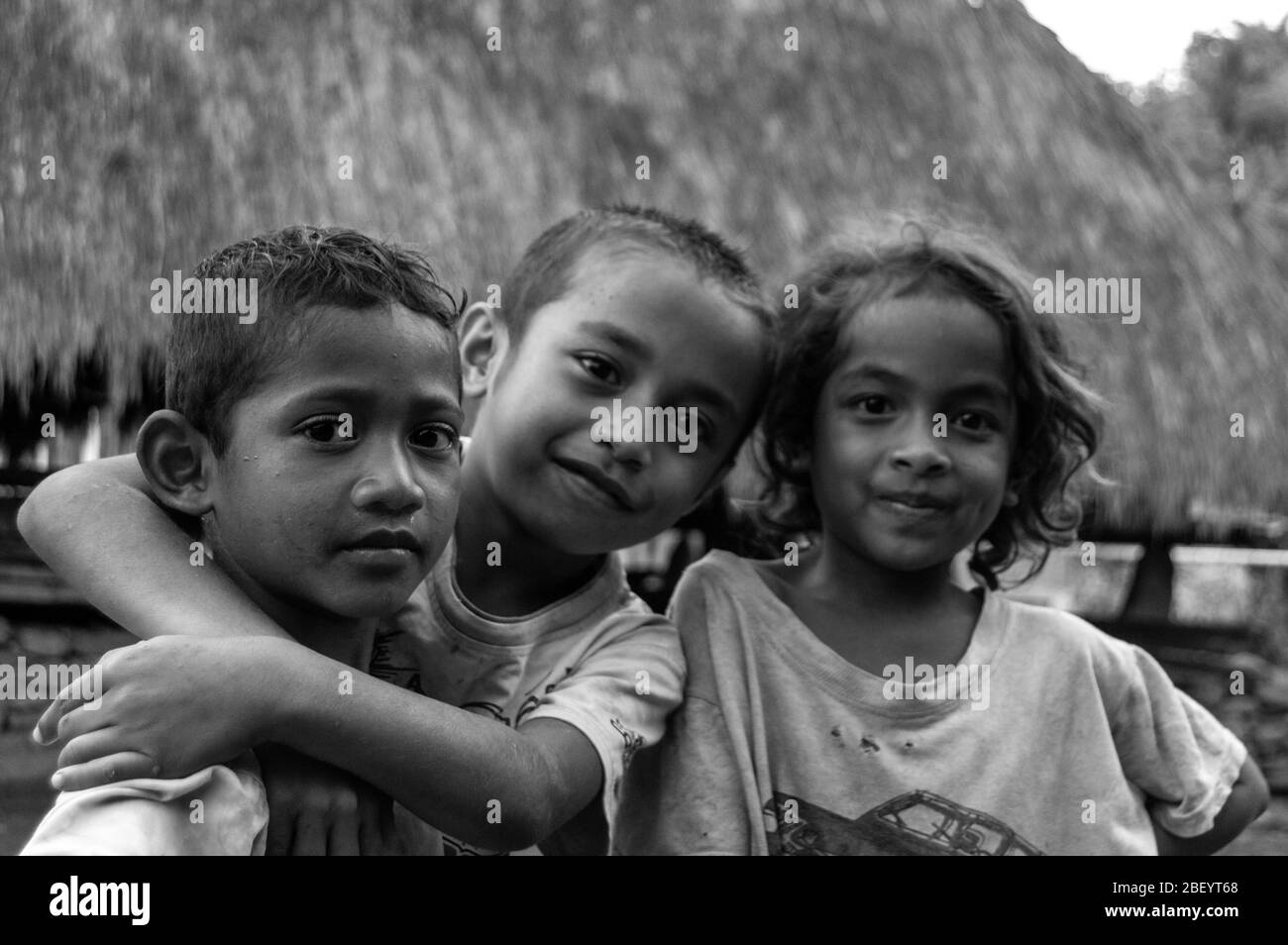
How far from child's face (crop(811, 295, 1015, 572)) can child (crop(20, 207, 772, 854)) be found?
160mm

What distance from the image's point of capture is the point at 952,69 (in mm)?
5484

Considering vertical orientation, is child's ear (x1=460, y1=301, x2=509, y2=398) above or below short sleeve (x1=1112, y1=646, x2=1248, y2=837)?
above

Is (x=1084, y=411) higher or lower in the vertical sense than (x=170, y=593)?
higher

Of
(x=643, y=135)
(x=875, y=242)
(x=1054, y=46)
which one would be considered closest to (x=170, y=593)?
(x=875, y=242)

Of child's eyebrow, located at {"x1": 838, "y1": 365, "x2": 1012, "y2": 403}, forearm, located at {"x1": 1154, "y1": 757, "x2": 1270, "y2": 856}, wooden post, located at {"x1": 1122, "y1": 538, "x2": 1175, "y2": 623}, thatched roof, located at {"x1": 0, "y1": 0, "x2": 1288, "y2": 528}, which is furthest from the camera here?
wooden post, located at {"x1": 1122, "y1": 538, "x2": 1175, "y2": 623}

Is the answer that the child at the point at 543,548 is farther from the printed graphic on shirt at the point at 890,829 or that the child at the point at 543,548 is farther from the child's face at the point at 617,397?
the printed graphic on shirt at the point at 890,829

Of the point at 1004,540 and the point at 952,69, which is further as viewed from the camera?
the point at 952,69

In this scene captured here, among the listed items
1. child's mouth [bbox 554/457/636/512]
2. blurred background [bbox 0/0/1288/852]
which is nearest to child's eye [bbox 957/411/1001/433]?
child's mouth [bbox 554/457/636/512]

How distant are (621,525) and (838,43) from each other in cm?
422

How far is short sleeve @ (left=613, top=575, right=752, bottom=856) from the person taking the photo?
1.71 metres

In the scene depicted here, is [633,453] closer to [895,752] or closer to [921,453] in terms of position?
[921,453]

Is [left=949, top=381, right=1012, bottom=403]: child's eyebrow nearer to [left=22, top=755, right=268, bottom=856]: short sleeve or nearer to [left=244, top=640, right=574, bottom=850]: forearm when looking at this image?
[left=244, top=640, right=574, bottom=850]: forearm

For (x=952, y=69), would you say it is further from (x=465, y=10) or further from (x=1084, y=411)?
(x=1084, y=411)
